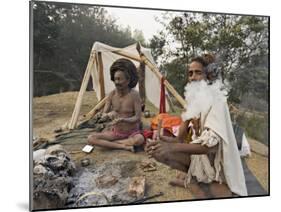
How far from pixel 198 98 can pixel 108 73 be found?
2.32 feet

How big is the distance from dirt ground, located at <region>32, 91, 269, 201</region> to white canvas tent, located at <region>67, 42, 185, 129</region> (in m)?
0.04

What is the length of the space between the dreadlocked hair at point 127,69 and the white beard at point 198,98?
1.34 feet

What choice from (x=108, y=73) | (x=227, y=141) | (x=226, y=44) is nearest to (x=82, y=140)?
(x=108, y=73)

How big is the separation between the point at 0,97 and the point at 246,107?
1.85 metres

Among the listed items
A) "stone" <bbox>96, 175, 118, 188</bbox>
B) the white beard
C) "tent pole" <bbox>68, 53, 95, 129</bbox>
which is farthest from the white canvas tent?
"stone" <bbox>96, 175, 118, 188</bbox>

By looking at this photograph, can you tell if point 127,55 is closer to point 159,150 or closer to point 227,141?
point 159,150

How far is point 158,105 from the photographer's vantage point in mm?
3797

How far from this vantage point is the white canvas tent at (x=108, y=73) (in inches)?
143

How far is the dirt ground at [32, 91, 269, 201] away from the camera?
3.54 m

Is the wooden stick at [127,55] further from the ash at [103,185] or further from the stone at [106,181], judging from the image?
the stone at [106,181]

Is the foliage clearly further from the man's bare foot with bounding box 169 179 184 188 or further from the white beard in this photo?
the man's bare foot with bounding box 169 179 184 188

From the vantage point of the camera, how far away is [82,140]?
3.63 meters

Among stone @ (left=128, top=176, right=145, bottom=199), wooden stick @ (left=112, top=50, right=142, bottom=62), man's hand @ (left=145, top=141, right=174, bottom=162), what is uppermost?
wooden stick @ (left=112, top=50, right=142, bottom=62)

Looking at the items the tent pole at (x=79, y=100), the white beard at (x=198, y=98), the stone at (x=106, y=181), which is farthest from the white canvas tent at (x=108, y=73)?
the stone at (x=106, y=181)
